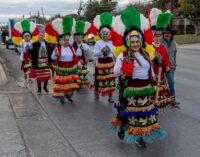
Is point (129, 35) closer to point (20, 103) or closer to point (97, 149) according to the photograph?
point (97, 149)

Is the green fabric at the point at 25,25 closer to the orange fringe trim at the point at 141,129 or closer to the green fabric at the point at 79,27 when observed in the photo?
the green fabric at the point at 79,27

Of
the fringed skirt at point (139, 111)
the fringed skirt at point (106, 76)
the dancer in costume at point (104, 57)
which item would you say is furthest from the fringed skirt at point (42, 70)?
the fringed skirt at point (139, 111)

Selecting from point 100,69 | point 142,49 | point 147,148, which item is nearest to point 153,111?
point 147,148

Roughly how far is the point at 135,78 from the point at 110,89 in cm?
315

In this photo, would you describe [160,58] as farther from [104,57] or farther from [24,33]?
[24,33]

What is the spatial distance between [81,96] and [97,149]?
12.4ft

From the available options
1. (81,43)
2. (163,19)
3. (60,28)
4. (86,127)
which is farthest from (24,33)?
(163,19)

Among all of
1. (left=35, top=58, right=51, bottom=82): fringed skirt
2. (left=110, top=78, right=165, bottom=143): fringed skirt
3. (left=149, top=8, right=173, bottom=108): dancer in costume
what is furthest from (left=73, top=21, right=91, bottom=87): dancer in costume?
(left=110, top=78, right=165, bottom=143): fringed skirt

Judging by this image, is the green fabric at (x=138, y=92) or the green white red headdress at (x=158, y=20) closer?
the green fabric at (x=138, y=92)

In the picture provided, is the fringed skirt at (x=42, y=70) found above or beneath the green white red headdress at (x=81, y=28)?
beneath

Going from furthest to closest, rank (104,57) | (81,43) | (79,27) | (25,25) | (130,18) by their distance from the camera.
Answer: (25,25), (81,43), (79,27), (104,57), (130,18)

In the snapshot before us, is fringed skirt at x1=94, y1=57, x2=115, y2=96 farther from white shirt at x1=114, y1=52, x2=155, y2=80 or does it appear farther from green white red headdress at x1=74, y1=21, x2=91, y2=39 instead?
white shirt at x1=114, y1=52, x2=155, y2=80

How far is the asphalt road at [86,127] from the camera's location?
4.22 m

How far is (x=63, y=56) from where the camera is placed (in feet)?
22.7
